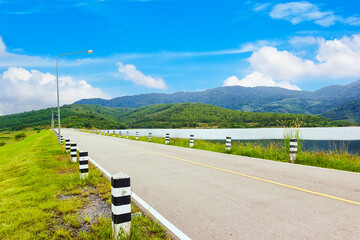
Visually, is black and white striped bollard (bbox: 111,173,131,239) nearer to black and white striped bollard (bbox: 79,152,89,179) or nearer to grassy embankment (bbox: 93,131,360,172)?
black and white striped bollard (bbox: 79,152,89,179)

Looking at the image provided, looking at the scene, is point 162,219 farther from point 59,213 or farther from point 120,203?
point 59,213

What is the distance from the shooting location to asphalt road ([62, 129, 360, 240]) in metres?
3.43

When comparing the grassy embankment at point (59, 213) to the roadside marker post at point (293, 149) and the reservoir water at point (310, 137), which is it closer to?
the roadside marker post at point (293, 149)

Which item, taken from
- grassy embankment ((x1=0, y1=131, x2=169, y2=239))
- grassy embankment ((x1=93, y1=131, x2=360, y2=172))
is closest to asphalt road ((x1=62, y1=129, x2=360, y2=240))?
grassy embankment ((x1=0, y1=131, x2=169, y2=239))

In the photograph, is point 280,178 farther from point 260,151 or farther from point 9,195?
point 9,195

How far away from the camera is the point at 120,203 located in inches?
126

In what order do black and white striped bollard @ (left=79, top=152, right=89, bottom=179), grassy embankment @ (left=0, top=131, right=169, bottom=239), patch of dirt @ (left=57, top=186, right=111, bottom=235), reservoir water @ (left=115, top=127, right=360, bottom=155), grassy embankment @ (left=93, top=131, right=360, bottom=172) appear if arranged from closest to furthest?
grassy embankment @ (left=0, top=131, right=169, bottom=239) → patch of dirt @ (left=57, top=186, right=111, bottom=235) → black and white striped bollard @ (left=79, top=152, right=89, bottom=179) → grassy embankment @ (left=93, top=131, right=360, bottom=172) → reservoir water @ (left=115, top=127, right=360, bottom=155)

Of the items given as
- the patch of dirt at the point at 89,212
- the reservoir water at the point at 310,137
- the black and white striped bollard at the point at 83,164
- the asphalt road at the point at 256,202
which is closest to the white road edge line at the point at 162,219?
the asphalt road at the point at 256,202

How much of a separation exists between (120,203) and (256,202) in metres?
2.88

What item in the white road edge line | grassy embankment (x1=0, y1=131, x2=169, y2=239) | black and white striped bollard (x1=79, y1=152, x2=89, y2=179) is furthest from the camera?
black and white striped bollard (x1=79, y1=152, x2=89, y2=179)

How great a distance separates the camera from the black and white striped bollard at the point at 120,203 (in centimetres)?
320

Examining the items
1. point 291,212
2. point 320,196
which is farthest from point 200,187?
point 320,196

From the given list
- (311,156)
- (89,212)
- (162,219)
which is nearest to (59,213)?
(89,212)

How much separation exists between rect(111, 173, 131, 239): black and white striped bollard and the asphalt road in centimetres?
94
